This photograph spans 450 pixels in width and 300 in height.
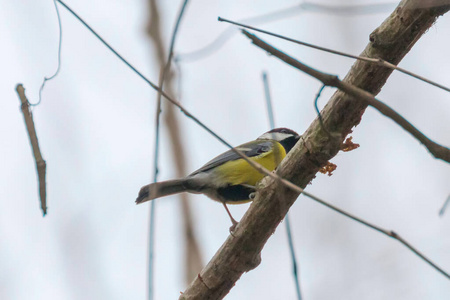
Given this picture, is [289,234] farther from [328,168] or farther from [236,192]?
[236,192]

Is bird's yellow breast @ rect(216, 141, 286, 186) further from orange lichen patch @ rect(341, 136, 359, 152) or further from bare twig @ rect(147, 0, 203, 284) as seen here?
orange lichen patch @ rect(341, 136, 359, 152)

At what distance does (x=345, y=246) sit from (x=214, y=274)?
2.37 meters

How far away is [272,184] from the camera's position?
268 centimetres

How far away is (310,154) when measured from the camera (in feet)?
8.54

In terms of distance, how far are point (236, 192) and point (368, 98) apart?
2899 mm

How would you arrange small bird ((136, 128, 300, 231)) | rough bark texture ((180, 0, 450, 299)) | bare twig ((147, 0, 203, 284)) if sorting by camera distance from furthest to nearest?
small bird ((136, 128, 300, 231)), bare twig ((147, 0, 203, 284)), rough bark texture ((180, 0, 450, 299))

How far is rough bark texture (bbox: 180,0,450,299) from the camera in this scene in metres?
2.30

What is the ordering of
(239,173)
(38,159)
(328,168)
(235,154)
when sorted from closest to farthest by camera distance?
(38,159)
(328,168)
(239,173)
(235,154)

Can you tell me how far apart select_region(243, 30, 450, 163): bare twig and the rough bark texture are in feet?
3.17

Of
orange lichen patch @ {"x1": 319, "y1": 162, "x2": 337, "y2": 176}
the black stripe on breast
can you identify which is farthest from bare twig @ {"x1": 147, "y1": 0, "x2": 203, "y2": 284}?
orange lichen patch @ {"x1": 319, "y1": 162, "x2": 337, "y2": 176}

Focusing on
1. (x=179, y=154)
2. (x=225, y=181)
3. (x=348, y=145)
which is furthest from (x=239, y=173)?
(x=348, y=145)

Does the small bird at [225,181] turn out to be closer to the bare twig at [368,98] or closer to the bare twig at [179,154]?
the bare twig at [179,154]

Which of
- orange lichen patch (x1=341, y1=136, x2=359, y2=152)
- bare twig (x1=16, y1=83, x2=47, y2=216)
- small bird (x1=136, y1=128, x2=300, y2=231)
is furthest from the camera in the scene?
Result: small bird (x1=136, y1=128, x2=300, y2=231)

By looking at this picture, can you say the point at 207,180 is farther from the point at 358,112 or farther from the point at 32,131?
the point at 32,131
